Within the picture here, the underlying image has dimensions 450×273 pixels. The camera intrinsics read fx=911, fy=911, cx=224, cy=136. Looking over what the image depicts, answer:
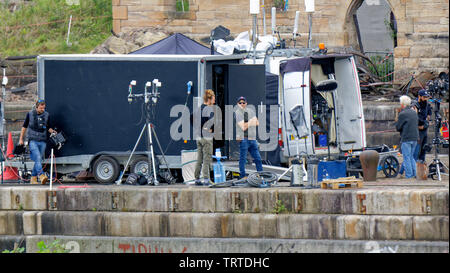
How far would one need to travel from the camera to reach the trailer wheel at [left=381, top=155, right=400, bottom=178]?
54.9 ft

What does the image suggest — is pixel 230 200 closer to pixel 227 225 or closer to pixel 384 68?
pixel 227 225

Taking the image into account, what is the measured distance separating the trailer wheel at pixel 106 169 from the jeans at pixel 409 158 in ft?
17.3

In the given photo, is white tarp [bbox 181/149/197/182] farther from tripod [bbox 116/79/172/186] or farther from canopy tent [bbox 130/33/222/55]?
canopy tent [bbox 130/33/222/55]

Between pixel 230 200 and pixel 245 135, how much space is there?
2.03 meters

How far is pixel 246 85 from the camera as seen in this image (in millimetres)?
16969

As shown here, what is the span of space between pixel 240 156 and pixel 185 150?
1518 mm

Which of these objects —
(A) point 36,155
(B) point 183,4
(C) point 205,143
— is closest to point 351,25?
(B) point 183,4

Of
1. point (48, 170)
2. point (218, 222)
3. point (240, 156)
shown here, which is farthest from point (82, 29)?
point (218, 222)

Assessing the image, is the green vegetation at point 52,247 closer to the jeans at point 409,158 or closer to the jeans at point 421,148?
the jeans at point 409,158

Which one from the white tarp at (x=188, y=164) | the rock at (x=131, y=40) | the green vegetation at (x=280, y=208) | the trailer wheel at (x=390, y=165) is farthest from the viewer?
the rock at (x=131, y=40)

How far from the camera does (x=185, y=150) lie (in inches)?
669

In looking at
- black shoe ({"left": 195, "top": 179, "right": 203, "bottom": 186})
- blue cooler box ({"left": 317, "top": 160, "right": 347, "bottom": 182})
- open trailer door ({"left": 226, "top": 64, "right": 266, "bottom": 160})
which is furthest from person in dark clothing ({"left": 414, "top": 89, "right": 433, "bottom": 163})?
black shoe ({"left": 195, "top": 179, "right": 203, "bottom": 186})

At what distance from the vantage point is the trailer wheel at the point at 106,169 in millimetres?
17047

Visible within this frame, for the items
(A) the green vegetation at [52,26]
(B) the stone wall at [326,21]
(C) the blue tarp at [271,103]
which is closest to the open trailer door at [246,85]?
(C) the blue tarp at [271,103]
